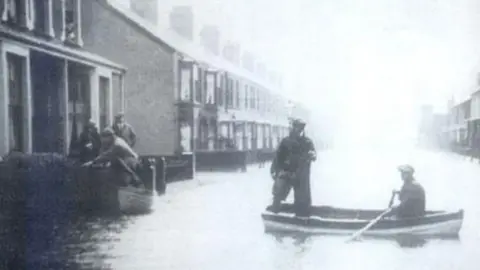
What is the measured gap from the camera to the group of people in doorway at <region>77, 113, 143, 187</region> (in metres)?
6.09

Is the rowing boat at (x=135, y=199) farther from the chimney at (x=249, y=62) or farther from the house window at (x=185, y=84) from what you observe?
the house window at (x=185, y=84)

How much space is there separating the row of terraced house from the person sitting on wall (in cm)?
15

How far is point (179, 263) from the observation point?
167 inches

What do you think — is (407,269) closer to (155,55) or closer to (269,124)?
(269,124)

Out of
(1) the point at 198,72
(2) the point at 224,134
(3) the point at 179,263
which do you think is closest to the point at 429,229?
(3) the point at 179,263

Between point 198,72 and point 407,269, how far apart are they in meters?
9.81

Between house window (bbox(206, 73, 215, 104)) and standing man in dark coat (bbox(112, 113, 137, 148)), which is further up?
house window (bbox(206, 73, 215, 104))

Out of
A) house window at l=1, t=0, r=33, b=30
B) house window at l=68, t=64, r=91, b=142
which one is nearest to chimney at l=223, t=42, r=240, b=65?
house window at l=68, t=64, r=91, b=142

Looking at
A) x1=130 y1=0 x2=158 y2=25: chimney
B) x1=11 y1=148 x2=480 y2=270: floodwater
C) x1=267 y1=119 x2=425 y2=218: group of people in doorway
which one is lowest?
x1=11 y1=148 x2=480 y2=270: floodwater

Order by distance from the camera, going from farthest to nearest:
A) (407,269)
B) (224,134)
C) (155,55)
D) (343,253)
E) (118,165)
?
(224,134)
(155,55)
(118,165)
(343,253)
(407,269)

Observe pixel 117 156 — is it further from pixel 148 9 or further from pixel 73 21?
pixel 148 9

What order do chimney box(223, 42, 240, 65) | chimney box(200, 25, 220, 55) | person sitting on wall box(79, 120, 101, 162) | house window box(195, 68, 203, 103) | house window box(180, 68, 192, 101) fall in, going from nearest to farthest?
1. person sitting on wall box(79, 120, 101, 162)
2. house window box(180, 68, 192, 101)
3. house window box(195, 68, 203, 103)
4. chimney box(200, 25, 220, 55)
5. chimney box(223, 42, 240, 65)

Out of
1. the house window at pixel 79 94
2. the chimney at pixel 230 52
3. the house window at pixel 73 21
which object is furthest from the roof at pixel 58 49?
the chimney at pixel 230 52

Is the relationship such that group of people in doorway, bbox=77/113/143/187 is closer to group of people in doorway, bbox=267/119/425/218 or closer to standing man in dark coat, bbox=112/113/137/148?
standing man in dark coat, bbox=112/113/137/148
